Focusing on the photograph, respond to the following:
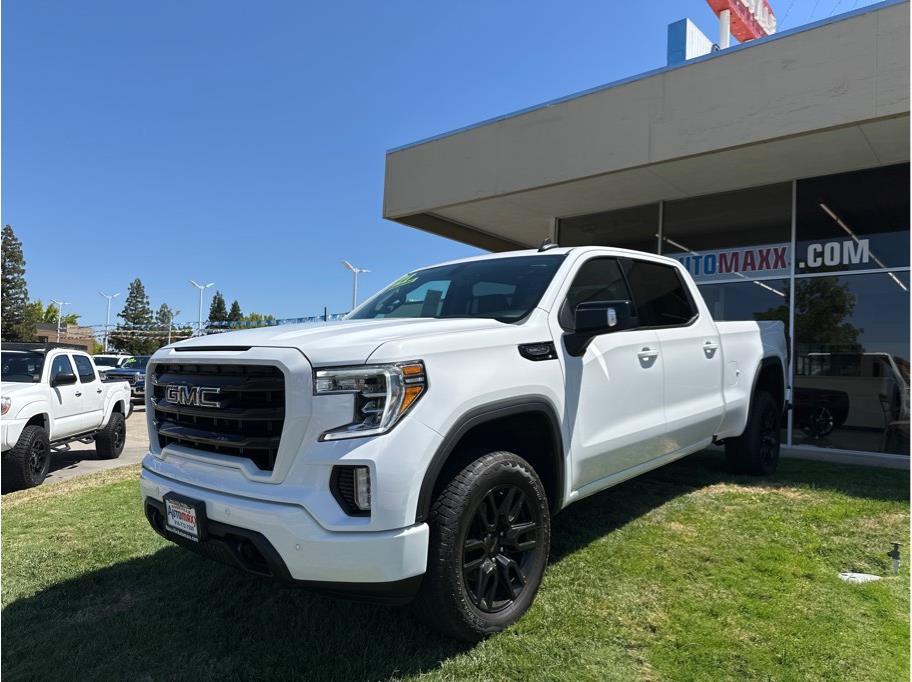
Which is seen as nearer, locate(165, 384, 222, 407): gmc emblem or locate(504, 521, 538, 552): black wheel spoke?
locate(165, 384, 222, 407): gmc emblem

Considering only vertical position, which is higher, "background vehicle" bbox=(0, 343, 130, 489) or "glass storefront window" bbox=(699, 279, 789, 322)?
"glass storefront window" bbox=(699, 279, 789, 322)

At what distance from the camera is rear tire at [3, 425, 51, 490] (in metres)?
6.52

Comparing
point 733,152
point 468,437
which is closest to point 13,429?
point 468,437

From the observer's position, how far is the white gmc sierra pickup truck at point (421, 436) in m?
2.30

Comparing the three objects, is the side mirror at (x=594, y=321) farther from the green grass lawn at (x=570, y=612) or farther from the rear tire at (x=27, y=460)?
the rear tire at (x=27, y=460)

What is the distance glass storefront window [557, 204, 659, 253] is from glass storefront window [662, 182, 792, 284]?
26cm

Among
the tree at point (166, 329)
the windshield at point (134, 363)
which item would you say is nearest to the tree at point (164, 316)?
the tree at point (166, 329)

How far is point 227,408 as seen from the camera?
261 cm

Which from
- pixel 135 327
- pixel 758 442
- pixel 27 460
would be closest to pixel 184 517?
pixel 758 442

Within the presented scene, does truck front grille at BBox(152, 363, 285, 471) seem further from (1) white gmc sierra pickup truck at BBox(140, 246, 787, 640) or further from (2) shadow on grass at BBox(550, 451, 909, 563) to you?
(2) shadow on grass at BBox(550, 451, 909, 563)

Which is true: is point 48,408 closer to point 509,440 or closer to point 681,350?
point 509,440

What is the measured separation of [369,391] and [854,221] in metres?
8.34

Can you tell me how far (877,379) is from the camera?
786cm

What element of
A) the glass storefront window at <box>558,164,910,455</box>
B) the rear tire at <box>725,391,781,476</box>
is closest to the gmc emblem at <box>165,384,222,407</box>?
the rear tire at <box>725,391,781,476</box>
